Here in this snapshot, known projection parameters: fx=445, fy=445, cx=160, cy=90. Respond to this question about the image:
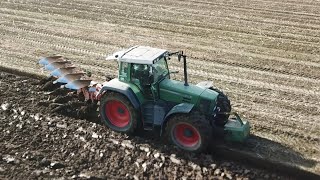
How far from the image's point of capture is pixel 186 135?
25.8 feet

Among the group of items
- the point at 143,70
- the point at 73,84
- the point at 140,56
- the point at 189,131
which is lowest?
the point at 189,131

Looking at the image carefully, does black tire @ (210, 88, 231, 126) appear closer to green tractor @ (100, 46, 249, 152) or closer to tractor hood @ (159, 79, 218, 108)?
green tractor @ (100, 46, 249, 152)

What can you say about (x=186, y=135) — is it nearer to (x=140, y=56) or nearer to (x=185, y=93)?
(x=185, y=93)

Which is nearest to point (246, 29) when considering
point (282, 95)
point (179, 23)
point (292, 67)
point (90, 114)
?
point (179, 23)

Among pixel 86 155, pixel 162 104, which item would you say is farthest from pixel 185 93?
pixel 86 155

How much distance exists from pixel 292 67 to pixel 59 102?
6.39 meters

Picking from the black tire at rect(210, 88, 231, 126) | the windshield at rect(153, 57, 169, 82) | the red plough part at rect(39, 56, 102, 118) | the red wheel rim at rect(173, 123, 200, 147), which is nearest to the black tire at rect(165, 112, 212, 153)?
the red wheel rim at rect(173, 123, 200, 147)

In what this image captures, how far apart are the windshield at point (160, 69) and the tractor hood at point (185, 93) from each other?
123mm

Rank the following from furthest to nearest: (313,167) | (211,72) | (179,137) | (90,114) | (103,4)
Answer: (103,4) < (211,72) < (90,114) < (179,137) < (313,167)

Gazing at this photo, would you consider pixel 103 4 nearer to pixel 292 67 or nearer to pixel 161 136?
pixel 292 67

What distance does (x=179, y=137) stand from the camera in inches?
313

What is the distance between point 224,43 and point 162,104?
6568 mm

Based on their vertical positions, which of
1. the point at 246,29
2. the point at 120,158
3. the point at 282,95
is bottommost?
the point at 120,158

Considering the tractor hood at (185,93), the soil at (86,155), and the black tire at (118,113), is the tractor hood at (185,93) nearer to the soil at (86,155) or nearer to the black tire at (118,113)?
the black tire at (118,113)
